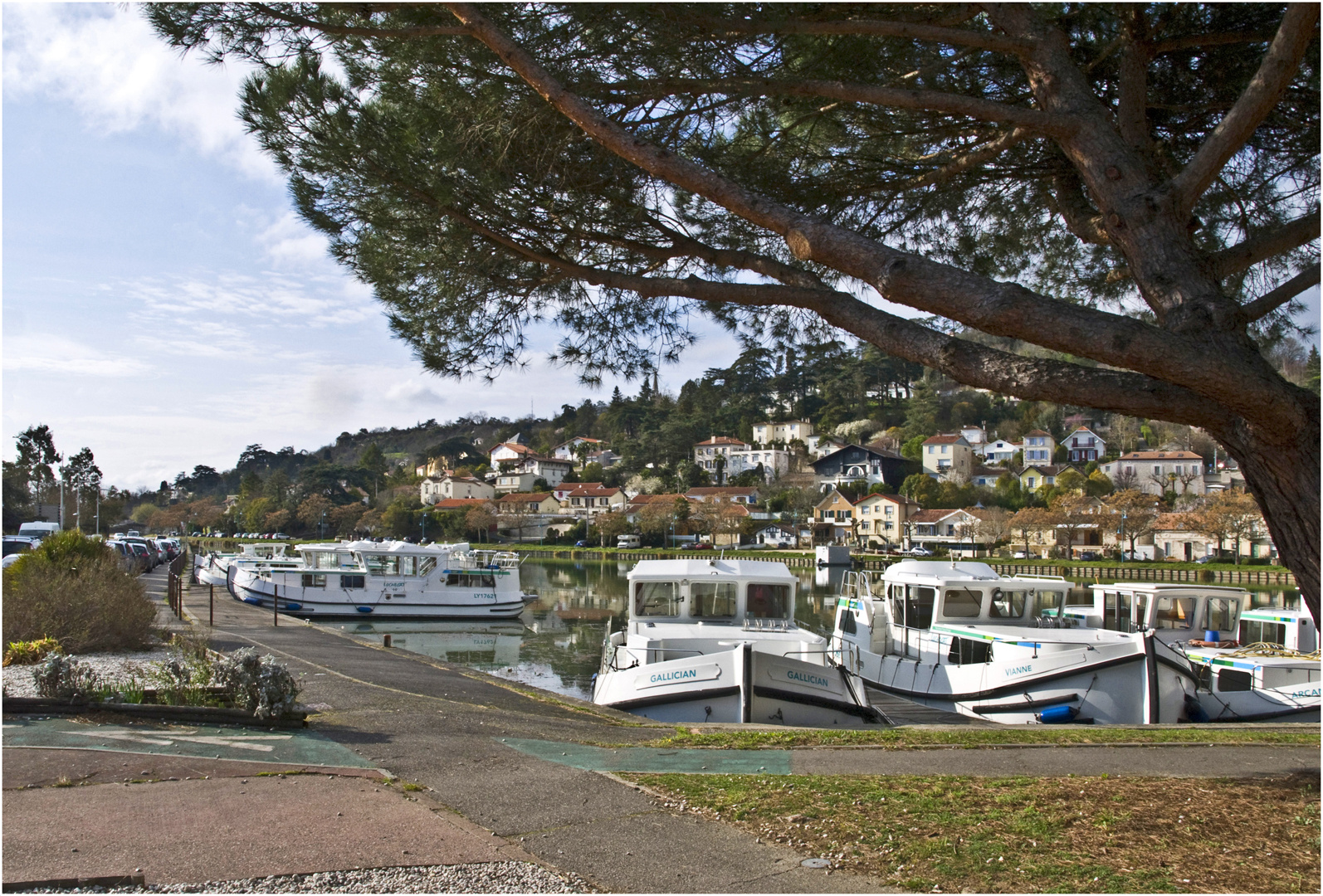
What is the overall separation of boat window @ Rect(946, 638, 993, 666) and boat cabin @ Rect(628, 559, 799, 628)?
9.90 ft

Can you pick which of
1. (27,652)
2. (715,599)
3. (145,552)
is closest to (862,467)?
(145,552)

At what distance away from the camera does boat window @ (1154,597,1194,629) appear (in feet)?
55.4

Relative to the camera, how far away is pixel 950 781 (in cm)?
615

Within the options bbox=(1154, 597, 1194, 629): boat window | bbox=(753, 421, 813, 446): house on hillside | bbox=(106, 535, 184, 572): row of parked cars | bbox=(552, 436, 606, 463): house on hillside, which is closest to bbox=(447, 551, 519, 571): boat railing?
bbox=(106, 535, 184, 572): row of parked cars

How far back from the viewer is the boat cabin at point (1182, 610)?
16656mm

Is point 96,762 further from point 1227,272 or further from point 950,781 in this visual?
point 1227,272

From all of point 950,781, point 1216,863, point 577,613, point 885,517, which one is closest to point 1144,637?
point 950,781

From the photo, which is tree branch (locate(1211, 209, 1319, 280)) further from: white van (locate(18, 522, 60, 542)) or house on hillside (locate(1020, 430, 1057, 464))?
house on hillside (locate(1020, 430, 1057, 464))

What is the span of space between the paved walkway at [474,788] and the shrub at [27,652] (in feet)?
10.7

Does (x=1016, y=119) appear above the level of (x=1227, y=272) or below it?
above

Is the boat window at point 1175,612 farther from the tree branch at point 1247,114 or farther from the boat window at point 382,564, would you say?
the boat window at point 382,564

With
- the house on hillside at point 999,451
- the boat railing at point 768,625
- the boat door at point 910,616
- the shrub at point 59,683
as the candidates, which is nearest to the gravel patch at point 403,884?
the shrub at point 59,683

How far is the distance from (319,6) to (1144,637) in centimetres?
1247

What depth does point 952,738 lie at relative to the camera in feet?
27.6
